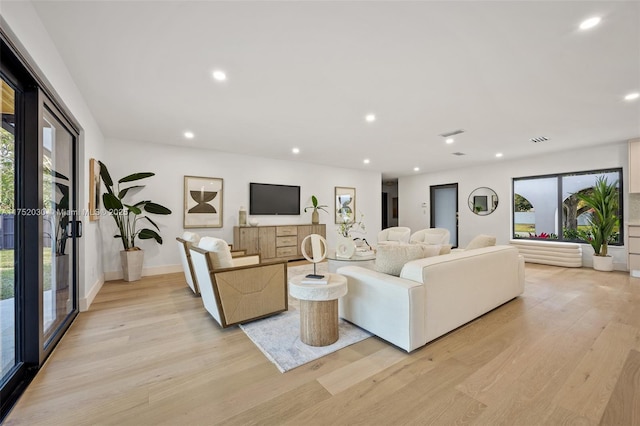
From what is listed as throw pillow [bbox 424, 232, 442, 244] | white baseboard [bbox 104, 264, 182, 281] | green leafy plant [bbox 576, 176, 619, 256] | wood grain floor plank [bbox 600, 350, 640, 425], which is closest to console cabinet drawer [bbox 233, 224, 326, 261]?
white baseboard [bbox 104, 264, 182, 281]

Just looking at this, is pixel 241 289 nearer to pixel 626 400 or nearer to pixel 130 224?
pixel 626 400

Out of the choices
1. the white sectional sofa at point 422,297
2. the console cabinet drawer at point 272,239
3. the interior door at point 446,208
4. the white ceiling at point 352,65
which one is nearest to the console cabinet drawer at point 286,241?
the console cabinet drawer at point 272,239

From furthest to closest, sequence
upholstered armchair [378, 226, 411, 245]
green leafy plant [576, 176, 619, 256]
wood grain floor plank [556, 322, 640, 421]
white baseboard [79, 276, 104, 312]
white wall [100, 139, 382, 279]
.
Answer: upholstered armchair [378, 226, 411, 245] → green leafy plant [576, 176, 619, 256] → white wall [100, 139, 382, 279] → white baseboard [79, 276, 104, 312] → wood grain floor plank [556, 322, 640, 421]

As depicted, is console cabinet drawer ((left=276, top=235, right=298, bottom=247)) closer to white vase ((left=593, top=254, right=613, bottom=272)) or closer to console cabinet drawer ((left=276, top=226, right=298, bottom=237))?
console cabinet drawer ((left=276, top=226, right=298, bottom=237))

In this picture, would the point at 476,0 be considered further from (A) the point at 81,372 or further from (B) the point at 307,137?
(A) the point at 81,372

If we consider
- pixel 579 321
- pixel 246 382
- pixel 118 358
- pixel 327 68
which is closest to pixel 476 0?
pixel 327 68

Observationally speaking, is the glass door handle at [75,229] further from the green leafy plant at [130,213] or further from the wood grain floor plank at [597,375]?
the wood grain floor plank at [597,375]

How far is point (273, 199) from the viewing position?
6191mm

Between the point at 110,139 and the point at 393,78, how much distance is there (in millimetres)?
4783

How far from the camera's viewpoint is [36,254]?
6.05 ft

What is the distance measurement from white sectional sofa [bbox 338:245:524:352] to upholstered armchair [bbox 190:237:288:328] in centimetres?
72

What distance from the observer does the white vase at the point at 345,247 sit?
381 centimetres

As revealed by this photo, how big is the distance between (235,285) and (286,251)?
3.43 m

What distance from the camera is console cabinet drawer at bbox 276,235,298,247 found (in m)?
5.87
